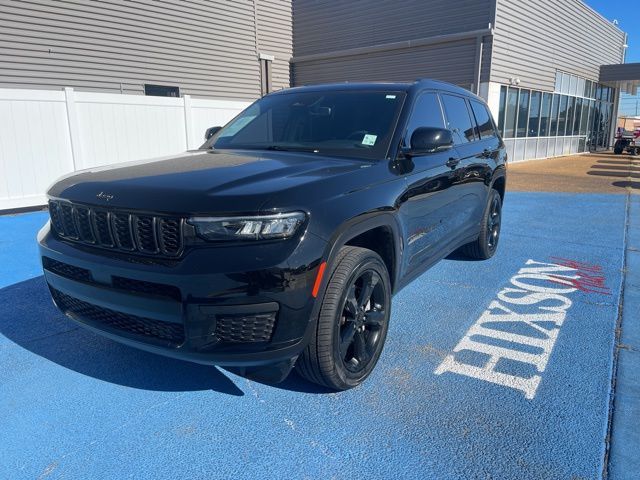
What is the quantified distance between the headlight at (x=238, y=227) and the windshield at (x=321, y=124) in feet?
3.78

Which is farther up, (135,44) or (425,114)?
(135,44)

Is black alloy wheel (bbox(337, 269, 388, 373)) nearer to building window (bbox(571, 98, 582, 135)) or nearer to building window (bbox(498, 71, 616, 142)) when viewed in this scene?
building window (bbox(498, 71, 616, 142))

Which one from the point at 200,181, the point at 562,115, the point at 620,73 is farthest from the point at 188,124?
the point at 620,73

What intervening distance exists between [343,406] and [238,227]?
48.5 inches

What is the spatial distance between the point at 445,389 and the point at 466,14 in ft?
48.2

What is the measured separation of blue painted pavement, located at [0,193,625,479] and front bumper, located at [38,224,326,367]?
19.5 inches

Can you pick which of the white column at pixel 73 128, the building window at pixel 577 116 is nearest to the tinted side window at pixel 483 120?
the white column at pixel 73 128

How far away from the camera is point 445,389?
9.41 ft

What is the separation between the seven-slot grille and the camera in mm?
2230

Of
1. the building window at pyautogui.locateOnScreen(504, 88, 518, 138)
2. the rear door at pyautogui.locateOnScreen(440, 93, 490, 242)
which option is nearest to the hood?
the rear door at pyautogui.locateOnScreen(440, 93, 490, 242)

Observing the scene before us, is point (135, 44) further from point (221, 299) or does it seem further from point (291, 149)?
point (221, 299)

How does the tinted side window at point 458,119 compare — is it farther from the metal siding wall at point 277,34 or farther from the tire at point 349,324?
the metal siding wall at point 277,34

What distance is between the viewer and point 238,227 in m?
2.18

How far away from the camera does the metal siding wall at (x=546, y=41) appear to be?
1479cm
